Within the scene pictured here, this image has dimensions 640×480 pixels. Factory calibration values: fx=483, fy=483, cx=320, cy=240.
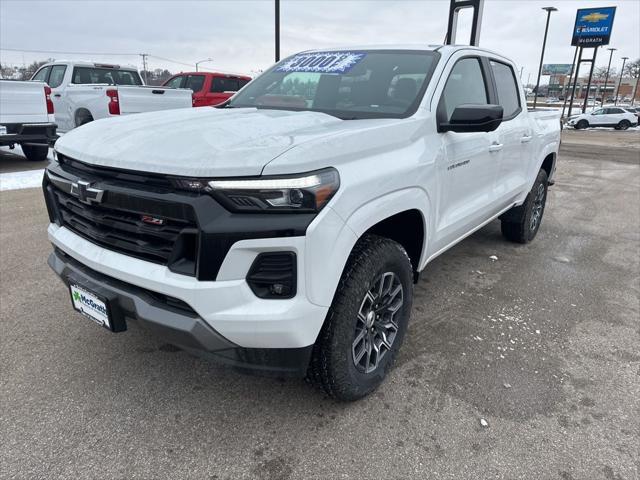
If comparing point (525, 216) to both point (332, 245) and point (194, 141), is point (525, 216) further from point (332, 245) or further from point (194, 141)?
point (194, 141)

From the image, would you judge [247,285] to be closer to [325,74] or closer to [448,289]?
[325,74]

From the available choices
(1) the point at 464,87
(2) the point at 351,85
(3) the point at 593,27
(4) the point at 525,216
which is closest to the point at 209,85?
(4) the point at 525,216

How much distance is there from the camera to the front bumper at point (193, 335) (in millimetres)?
1927

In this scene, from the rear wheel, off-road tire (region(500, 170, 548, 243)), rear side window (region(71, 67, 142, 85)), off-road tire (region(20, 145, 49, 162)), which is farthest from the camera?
the rear wheel

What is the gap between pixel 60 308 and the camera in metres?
3.44

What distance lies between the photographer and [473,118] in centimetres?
269

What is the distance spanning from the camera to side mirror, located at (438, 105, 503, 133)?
8.79 ft

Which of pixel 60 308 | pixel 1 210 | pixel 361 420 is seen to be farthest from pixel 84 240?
pixel 1 210

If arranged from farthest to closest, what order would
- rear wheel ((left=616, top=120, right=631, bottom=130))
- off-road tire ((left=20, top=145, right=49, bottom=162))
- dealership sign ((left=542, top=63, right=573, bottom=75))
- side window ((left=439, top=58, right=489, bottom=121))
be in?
dealership sign ((left=542, top=63, right=573, bottom=75))
rear wheel ((left=616, top=120, right=631, bottom=130))
off-road tire ((left=20, top=145, right=49, bottom=162))
side window ((left=439, top=58, right=489, bottom=121))

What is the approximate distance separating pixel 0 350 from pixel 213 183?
79.9 inches

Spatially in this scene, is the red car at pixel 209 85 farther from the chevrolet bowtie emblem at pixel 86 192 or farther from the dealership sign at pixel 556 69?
the dealership sign at pixel 556 69

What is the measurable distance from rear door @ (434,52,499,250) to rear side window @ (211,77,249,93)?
385 inches

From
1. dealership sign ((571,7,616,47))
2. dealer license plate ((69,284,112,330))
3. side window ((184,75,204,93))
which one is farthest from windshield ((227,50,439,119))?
dealership sign ((571,7,616,47))

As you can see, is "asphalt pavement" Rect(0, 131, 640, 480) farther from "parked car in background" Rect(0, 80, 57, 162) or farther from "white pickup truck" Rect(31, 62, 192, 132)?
"white pickup truck" Rect(31, 62, 192, 132)
